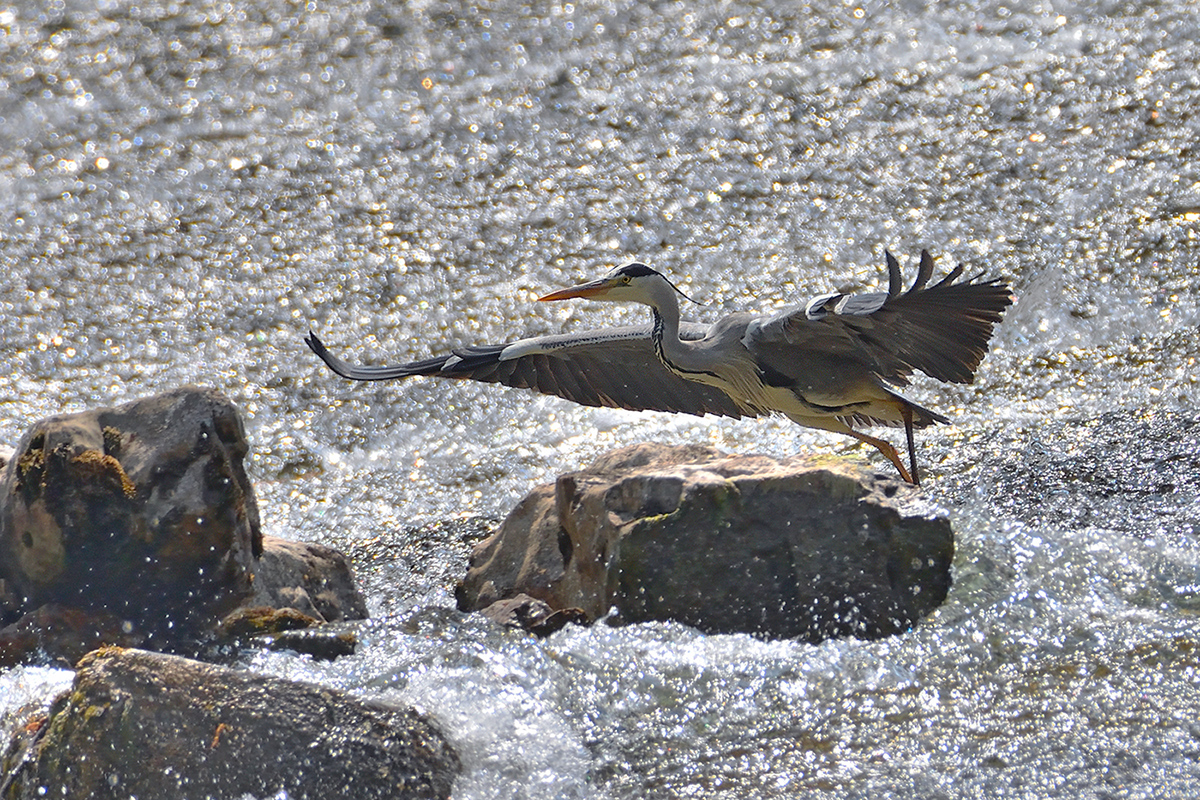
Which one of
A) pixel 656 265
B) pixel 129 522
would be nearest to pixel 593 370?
pixel 129 522

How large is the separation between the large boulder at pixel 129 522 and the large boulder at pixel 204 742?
32.1 inches

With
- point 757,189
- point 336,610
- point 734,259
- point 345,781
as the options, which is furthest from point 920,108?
point 345,781

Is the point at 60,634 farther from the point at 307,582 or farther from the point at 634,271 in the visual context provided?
the point at 634,271

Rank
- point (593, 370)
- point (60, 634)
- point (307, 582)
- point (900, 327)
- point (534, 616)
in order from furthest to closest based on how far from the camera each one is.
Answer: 1. point (593, 370)
2. point (307, 582)
3. point (534, 616)
4. point (60, 634)
5. point (900, 327)

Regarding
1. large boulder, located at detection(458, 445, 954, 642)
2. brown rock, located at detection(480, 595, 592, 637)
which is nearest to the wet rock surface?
brown rock, located at detection(480, 595, 592, 637)

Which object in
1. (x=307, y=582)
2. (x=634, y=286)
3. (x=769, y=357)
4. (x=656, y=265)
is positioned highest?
(x=634, y=286)

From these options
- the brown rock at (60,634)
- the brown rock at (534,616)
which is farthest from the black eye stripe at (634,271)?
the brown rock at (60,634)

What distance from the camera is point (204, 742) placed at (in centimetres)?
359

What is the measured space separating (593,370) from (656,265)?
2885 mm

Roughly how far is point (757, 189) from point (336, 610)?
4.61 metres

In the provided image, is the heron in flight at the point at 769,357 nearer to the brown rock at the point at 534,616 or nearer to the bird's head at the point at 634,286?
the bird's head at the point at 634,286

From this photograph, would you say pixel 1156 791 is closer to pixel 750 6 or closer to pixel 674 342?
pixel 674 342

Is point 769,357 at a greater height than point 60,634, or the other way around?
point 769,357

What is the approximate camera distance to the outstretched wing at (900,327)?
12.5ft
